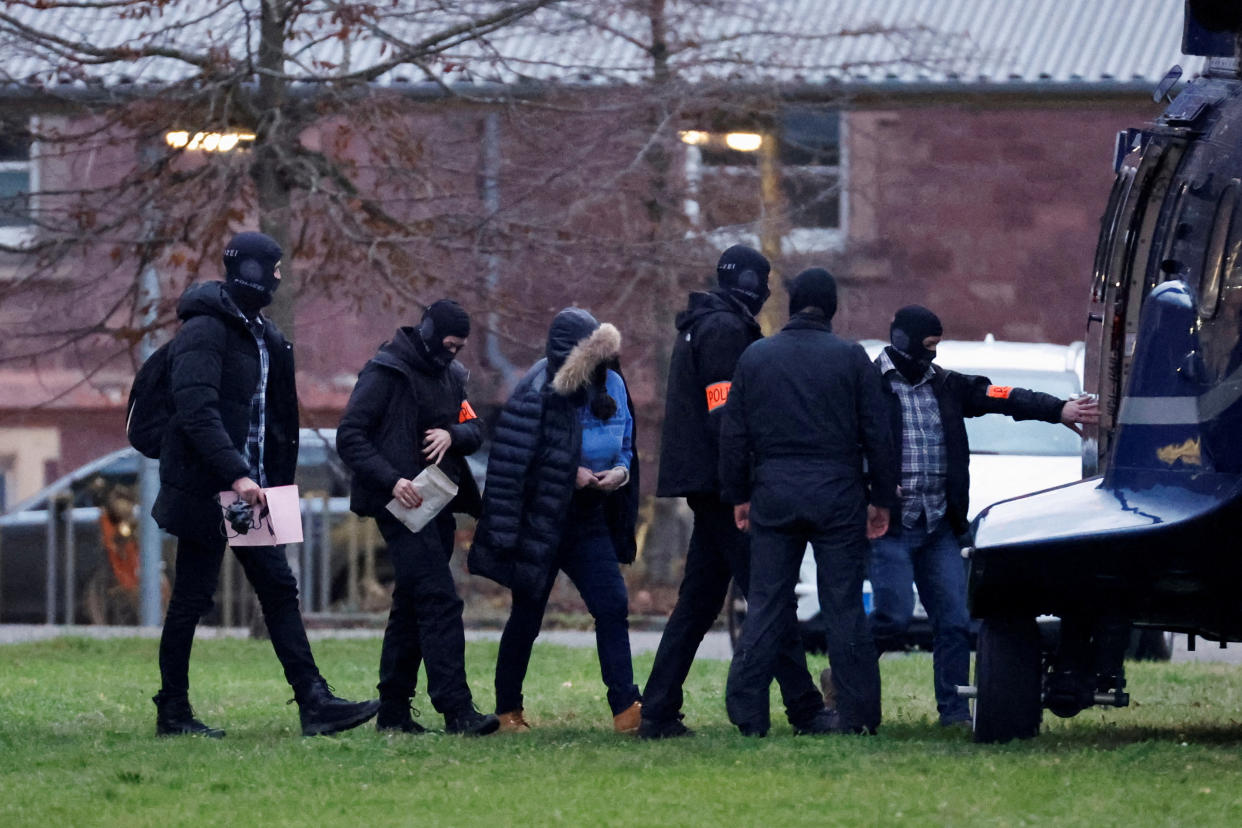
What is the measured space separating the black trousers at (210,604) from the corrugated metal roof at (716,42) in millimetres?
5248

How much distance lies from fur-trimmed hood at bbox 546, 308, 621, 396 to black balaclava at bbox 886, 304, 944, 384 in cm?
120

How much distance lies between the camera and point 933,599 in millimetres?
9047

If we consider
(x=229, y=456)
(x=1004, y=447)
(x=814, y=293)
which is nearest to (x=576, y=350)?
(x=814, y=293)

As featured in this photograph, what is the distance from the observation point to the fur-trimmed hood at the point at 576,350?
852 cm

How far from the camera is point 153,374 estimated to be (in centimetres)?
849

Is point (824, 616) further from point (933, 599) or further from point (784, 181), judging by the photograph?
point (784, 181)

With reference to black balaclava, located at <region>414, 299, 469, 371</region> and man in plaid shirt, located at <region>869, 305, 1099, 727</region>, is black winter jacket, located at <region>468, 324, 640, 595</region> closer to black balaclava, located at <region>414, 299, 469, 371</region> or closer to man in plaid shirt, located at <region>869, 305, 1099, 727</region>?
black balaclava, located at <region>414, 299, 469, 371</region>

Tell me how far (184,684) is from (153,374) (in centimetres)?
119

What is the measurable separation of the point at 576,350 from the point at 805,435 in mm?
1013

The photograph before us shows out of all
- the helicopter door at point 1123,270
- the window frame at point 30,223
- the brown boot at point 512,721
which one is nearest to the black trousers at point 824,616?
the brown boot at point 512,721

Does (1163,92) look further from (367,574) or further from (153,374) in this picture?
(367,574)

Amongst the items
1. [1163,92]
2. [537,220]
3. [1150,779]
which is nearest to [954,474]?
[1163,92]

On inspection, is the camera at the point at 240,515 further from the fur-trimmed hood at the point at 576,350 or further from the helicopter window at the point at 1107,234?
the helicopter window at the point at 1107,234

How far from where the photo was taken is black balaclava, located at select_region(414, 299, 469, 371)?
28.0ft
